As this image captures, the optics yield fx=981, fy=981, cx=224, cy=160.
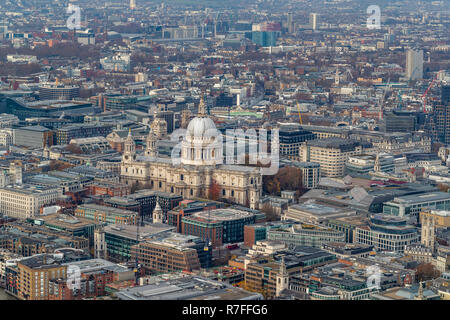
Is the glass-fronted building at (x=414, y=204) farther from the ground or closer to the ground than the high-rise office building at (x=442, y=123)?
closer to the ground

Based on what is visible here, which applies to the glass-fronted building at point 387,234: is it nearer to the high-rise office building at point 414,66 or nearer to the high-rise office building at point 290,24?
the high-rise office building at point 414,66

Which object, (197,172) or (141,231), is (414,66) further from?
(141,231)

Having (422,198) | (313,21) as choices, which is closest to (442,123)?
(422,198)

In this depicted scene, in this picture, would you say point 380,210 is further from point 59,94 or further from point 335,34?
point 335,34

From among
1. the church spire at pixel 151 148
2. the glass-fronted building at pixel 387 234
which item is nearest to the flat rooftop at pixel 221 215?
the glass-fronted building at pixel 387 234

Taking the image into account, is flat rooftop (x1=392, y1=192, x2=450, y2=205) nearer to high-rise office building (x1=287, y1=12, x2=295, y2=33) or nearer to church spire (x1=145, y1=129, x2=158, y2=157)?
church spire (x1=145, y1=129, x2=158, y2=157)
